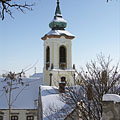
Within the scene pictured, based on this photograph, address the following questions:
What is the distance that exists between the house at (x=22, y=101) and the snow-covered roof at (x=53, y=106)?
6.35 meters

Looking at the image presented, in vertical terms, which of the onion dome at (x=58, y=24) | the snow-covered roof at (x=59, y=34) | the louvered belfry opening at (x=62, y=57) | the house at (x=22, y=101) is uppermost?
the onion dome at (x=58, y=24)

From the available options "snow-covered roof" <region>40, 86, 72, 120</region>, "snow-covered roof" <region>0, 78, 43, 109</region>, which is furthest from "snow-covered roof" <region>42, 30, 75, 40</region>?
"snow-covered roof" <region>40, 86, 72, 120</region>

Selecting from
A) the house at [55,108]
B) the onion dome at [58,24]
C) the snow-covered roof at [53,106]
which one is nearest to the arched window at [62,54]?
the onion dome at [58,24]

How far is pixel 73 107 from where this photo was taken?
13.3m

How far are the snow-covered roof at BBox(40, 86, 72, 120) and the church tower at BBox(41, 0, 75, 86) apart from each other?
31.9ft

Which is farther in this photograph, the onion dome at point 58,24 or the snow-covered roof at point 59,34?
the onion dome at point 58,24

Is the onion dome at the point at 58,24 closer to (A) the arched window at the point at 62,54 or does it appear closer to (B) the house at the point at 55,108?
(A) the arched window at the point at 62,54

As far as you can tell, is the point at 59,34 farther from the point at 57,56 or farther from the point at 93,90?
the point at 93,90

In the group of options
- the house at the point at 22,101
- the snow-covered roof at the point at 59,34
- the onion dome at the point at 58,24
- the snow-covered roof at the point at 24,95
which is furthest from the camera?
the onion dome at the point at 58,24

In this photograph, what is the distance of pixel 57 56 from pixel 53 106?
1393 cm

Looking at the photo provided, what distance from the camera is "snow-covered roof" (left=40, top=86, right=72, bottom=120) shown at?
13.9 metres

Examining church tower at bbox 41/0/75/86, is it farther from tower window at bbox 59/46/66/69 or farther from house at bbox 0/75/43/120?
house at bbox 0/75/43/120

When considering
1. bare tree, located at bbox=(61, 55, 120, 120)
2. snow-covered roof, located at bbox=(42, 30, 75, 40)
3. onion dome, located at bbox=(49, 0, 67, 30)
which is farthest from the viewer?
onion dome, located at bbox=(49, 0, 67, 30)

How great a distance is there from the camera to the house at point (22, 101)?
24672 millimetres
